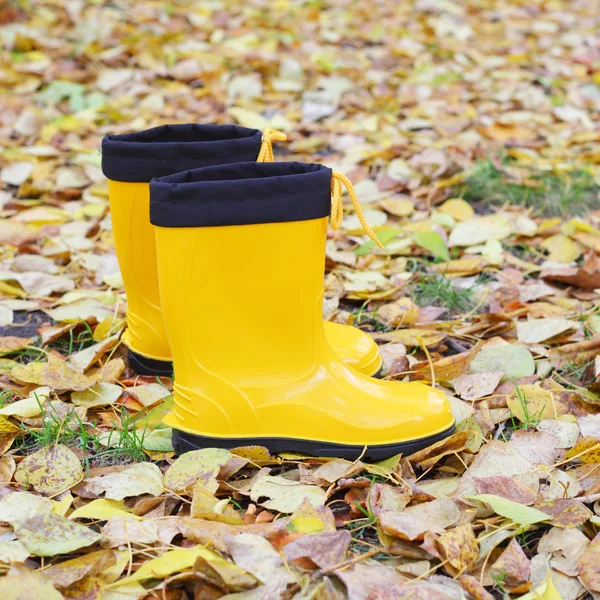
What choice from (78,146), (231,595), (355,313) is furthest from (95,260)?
(231,595)

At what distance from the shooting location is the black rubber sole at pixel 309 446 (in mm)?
961

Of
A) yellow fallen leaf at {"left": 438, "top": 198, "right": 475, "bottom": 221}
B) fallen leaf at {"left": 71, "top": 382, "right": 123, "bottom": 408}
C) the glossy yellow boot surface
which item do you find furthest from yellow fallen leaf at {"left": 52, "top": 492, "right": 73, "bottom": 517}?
yellow fallen leaf at {"left": 438, "top": 198, "right": 475, "bottom": 221}

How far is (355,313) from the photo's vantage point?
1.38m

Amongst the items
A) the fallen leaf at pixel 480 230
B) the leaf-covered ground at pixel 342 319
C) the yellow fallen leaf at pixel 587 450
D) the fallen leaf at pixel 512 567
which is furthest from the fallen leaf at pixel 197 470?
the fallen leaf at pixel 480 230

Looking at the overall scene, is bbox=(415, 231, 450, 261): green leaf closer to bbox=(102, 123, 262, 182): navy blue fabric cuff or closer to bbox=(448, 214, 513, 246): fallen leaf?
bbox=(448, 214, 513, 246): fallen leaf

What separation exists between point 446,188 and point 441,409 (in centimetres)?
106

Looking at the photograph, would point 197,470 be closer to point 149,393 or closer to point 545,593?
point 149,393

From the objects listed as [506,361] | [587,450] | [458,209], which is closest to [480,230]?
[458,209]

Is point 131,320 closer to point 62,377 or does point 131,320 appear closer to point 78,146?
point 62,377

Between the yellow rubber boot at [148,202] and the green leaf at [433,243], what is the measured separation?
0.44 metres

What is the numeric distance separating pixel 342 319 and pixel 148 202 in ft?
1.39

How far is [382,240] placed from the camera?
5.38 feet

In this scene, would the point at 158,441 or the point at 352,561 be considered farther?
the point at 158,441

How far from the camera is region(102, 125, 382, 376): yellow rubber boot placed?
105 centimetres
